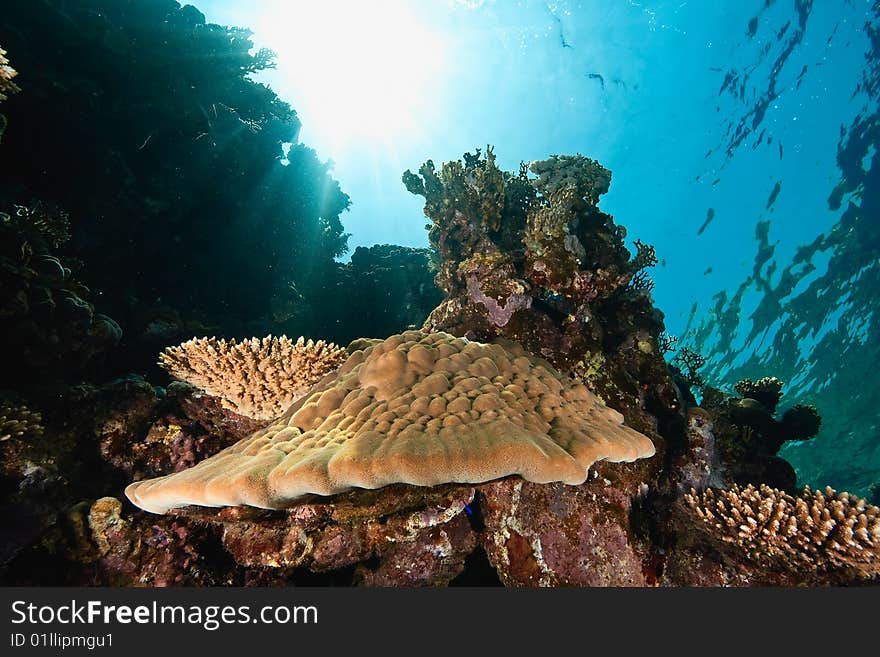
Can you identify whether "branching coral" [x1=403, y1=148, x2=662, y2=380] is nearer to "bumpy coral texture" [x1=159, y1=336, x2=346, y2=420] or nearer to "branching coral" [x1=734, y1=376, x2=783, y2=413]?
"bumpy coral texture" [x1=159, y1=336, x2=346, y2=420]

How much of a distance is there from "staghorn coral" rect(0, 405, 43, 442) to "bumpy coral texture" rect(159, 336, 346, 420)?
4.60 feet

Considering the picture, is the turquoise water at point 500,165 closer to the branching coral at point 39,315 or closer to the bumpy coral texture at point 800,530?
the branching coral at point 39,315

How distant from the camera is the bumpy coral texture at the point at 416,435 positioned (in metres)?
1.94

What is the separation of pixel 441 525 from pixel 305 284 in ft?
29.2

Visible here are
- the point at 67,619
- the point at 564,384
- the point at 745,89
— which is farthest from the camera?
the point at 745,89

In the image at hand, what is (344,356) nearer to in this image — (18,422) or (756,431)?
(18,422)

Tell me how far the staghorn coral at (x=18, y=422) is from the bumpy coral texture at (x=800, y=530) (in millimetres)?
7084

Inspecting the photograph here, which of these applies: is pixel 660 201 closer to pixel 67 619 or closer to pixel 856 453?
pixel 856 453

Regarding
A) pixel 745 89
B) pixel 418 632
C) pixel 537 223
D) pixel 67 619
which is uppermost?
pixel 745 89

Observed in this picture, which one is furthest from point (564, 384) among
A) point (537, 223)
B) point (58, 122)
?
point (58, 122)

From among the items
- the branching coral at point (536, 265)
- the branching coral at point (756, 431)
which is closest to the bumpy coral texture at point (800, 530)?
the branching coral at point (756, 431)

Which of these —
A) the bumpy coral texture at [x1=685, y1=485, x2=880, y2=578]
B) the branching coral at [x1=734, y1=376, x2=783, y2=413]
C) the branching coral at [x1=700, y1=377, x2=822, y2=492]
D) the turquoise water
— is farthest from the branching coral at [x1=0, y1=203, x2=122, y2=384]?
the branching coral at [x1=734, y1=376, x2=783, y2=413]

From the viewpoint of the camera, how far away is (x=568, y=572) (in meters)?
3.56

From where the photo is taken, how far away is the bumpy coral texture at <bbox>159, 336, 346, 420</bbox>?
3.89m
